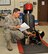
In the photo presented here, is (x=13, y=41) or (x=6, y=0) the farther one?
(x=6, y=0)

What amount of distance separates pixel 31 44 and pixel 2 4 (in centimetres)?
379

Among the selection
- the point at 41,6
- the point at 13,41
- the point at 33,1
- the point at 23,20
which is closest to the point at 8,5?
the point at 33,1

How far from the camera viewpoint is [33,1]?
830 cm

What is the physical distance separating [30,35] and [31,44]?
267 millimetres

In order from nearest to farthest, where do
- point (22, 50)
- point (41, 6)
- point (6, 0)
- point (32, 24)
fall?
point (22, 50) < point (32, 24) < point (6, 0) < point (41, 6)

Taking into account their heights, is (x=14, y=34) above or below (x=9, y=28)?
below

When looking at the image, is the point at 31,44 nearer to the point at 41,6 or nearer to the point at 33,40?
the point at 33,40

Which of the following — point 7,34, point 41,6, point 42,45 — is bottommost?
point 42,45

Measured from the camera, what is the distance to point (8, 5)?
8180mm

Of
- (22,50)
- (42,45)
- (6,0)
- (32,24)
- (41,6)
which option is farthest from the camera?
(41,6)

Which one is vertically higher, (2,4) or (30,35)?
(2,4)

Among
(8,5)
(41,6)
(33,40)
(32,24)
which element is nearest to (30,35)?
(33,40)

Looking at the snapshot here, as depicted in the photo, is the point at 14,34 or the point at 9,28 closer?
the point at 9,28

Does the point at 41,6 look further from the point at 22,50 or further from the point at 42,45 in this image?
the point at 22,50
